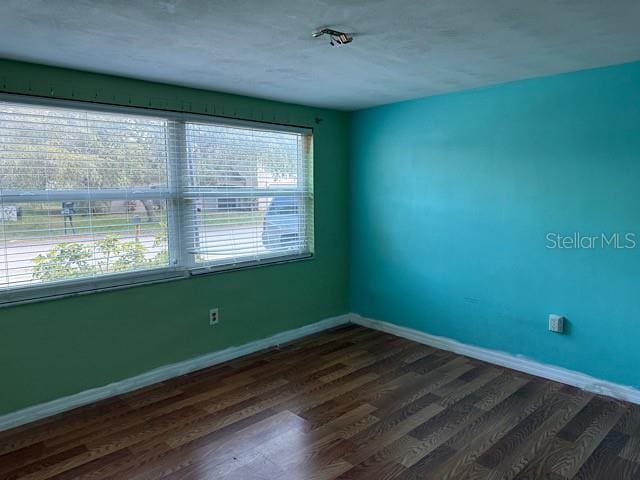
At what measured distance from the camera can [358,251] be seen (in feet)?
14.7

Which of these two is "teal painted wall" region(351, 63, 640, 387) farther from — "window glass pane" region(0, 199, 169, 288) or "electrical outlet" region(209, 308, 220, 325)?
"window glass pane" region(0, 199, 169, 288)

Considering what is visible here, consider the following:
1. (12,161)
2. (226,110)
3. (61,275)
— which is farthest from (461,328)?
(12,161)

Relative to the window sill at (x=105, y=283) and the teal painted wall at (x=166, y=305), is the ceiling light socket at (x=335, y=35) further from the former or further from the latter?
the window sill at (x=105, y=283)

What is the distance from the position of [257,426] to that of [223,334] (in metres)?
1.10

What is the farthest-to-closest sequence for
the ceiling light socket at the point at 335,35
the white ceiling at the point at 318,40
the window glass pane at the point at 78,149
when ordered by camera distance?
the window glass pane at the point at 78,149
the ceiling light socket at the point at 335,35
the white ceiling at the point at 318,40

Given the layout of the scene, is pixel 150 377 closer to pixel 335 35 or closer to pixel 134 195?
pixel 134 195

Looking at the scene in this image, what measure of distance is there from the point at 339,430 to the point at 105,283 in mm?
1754

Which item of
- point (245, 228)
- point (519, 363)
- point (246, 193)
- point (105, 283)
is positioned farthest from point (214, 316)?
point (519, 363)

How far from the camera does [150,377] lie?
10.5 feet

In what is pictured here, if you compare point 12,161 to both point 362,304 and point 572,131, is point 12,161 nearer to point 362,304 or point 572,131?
point 362,304

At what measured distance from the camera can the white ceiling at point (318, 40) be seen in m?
1.87

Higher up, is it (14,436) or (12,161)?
(12,161)

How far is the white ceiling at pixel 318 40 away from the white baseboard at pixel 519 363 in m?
2.02

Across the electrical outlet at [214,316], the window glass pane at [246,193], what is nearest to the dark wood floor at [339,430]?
the electrical outlet at [214,316]
